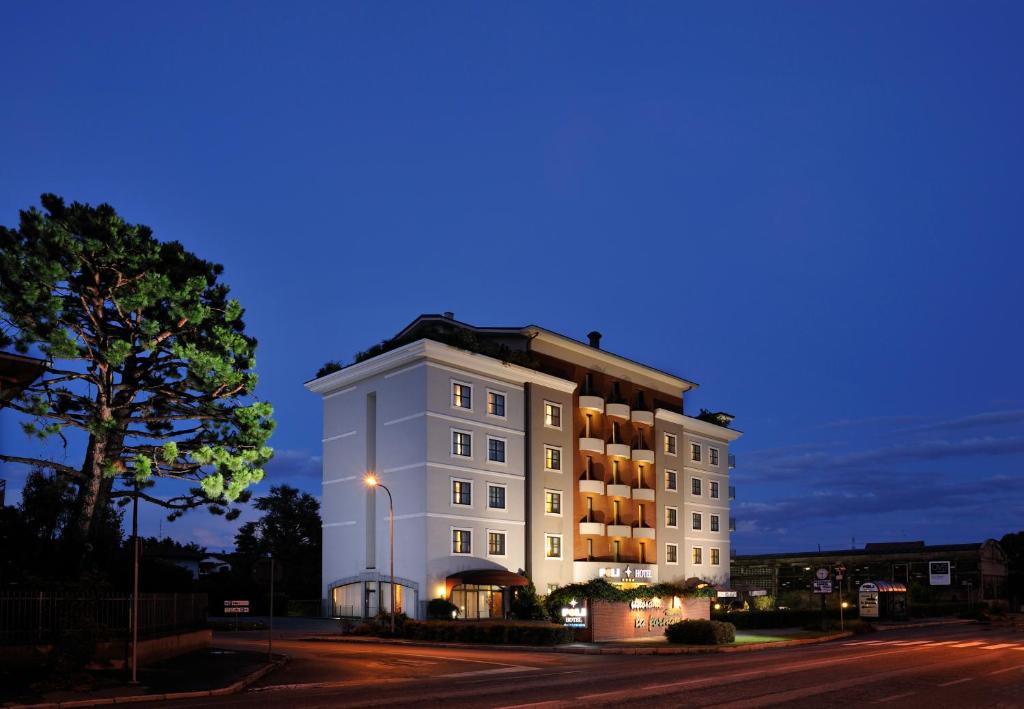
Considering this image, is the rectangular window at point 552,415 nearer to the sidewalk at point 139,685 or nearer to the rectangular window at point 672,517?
the rectangular window at point 672,517

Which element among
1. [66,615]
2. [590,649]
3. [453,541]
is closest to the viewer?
[66,615]

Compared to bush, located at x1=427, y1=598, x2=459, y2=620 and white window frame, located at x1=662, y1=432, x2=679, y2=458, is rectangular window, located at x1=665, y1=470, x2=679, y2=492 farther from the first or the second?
bush, located at x1=427, y1=598, x2=459, y2=620

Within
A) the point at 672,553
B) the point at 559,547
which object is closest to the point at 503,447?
the point at 559,547

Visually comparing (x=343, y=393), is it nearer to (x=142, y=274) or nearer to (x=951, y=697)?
(x=142, y=274)

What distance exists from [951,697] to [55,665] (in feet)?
62.3

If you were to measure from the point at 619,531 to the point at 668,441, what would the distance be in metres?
11.1

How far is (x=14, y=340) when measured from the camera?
28.7m

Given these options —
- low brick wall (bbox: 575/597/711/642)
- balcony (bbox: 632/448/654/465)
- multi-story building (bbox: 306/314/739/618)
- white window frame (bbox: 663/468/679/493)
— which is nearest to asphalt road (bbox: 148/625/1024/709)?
low brick wall (bbox: 575/597/711/642)

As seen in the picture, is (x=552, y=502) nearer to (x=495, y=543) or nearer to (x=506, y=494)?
(x=506, y=494)

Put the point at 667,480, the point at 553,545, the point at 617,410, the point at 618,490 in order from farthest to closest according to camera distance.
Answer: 1. the point at 667,480
2. the point at 617,410
3. the point at 618,490
4. the point at 553,545

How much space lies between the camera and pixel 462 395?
56188mm

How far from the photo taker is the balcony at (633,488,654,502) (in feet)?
226

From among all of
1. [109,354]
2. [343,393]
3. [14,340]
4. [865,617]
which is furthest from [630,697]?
[865,617]

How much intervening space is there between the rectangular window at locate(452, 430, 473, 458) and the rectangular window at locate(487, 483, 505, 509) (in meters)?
2.53
